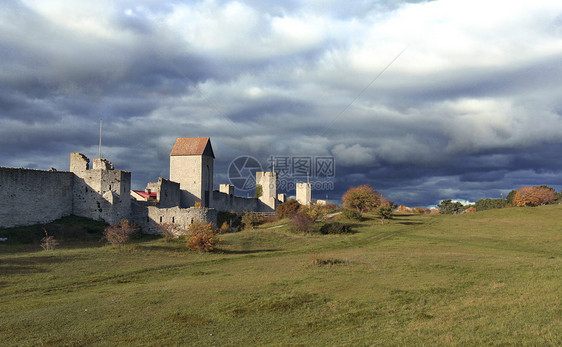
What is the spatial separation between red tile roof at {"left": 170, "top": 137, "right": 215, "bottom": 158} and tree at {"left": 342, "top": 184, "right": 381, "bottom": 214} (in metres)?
22.4

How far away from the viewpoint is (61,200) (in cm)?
4303

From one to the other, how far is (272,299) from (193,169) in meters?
48.0

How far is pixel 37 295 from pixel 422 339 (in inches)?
634

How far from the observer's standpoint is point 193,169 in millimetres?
62406

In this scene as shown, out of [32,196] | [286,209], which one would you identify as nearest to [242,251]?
[32,196]

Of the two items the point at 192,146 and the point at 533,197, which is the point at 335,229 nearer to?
the point at 192,146

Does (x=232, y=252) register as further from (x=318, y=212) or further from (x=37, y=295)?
(x=318, y=212)

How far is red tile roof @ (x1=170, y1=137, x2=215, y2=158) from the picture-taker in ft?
207

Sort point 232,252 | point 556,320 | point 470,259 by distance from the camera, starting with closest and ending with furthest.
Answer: point 556,320 < point 470,259 < point 232,252

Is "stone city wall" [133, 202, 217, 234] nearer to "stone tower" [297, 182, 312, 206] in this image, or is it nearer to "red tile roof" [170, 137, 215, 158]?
"red tile roof" [170, 137, 215, 158]

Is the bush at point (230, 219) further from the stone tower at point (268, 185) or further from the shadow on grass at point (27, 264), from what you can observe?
the shadow on grass at point (27, 264)

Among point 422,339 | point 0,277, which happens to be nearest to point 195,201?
point 0,277

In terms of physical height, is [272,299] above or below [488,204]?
below

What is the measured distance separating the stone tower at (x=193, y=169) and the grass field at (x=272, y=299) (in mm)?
29229
